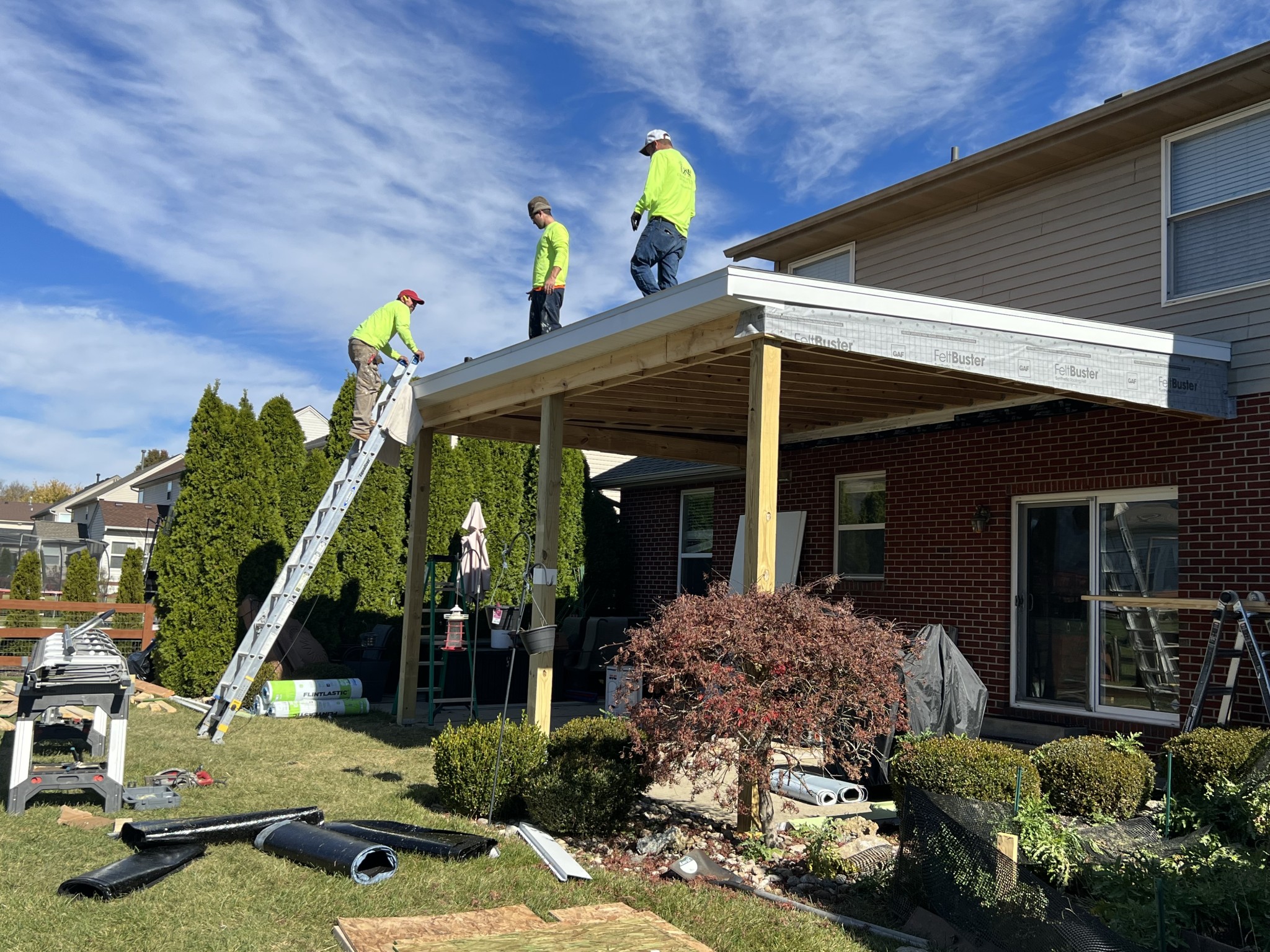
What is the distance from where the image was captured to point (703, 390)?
354 inches

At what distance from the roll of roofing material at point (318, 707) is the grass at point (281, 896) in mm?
4417

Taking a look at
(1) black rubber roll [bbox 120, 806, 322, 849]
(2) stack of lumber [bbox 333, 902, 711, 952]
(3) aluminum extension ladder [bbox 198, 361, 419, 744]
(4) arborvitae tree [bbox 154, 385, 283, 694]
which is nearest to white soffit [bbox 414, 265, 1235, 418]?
(3) aluminum extension ladder [bbox 198, 361, 419, 744]

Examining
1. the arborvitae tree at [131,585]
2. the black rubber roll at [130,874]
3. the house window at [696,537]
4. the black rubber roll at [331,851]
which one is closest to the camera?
the black rubber roll at [130,874]

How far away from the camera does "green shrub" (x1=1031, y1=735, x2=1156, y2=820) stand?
6.31 meters

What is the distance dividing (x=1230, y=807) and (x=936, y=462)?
4.98 m

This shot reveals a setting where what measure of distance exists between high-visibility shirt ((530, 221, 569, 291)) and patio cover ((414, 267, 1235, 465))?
1288mm

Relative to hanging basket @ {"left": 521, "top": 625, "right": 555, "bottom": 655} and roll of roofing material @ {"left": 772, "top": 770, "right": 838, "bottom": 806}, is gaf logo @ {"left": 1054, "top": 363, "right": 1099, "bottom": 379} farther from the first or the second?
hanging basket @ {"left": 521, "top": 625, "right": 555, "bottom": 655}

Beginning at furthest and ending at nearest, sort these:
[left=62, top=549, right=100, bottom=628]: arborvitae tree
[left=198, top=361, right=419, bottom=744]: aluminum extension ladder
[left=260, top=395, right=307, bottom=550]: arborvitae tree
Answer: [left=62, top=549, right=100, bottom=628]: arborvitae tree, [left=260, top=395, right=307, bottom=550]: arborvitae tree, [left=198, top=361, right=419, bottom=744]: aluminum extension ladder

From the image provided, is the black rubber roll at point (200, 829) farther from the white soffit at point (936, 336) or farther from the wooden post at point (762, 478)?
the white soffit at point (936, 336)

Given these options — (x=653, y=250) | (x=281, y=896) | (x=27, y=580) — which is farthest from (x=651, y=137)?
(x=27, y=580)

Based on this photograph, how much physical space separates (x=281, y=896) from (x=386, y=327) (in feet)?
24.1

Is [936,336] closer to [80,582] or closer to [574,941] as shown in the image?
[574,941]

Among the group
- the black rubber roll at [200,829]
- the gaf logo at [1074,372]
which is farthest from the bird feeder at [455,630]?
the gaf logo at [1074,372]

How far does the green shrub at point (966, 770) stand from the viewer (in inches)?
234
